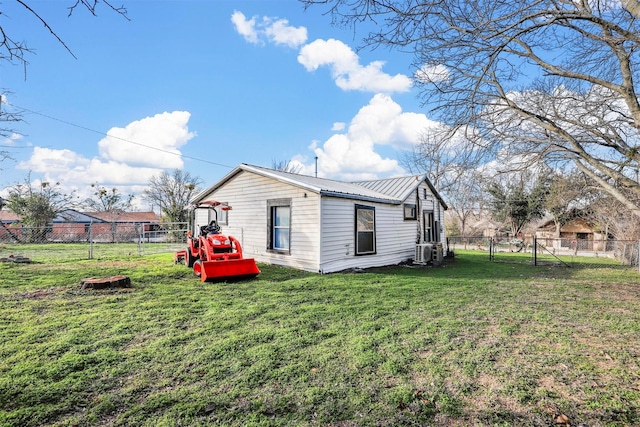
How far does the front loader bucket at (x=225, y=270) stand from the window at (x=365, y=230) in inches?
149

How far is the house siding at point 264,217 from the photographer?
29.7ft

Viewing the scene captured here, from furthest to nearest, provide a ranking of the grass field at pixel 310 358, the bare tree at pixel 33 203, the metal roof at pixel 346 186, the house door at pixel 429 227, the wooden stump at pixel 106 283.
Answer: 1. the bare tree at pixel 33 203
2. the house door at pixel 429 227
3. the metal roof at pixel 346 186
4. the wooden stump at pixel 106 283
5. the grass field at pixel 310 358

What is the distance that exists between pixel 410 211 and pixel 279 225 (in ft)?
18.8

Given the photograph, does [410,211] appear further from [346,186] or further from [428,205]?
[346,186]

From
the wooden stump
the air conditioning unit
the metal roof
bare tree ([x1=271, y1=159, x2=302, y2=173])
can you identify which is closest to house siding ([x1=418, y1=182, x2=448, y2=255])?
the metal roof

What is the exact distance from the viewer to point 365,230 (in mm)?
10500

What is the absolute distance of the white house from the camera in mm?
9086

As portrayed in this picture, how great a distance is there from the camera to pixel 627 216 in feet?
48.6

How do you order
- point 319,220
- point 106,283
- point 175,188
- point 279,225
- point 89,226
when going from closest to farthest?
point 106,283 → point 319,220 → point 279,225 → point 89,226 → point 175,188

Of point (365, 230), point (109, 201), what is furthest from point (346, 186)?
point (109, 201)

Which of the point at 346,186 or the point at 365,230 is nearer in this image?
the point at 365,230

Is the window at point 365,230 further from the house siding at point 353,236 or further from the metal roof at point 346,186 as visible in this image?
the metal roof at point 346,186

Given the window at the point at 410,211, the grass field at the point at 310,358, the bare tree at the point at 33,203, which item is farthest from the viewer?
the bare tree at the point at 33,203

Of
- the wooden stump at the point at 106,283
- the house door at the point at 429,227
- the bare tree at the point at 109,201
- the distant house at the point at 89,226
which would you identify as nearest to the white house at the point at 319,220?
the house door at the point at 429,227
